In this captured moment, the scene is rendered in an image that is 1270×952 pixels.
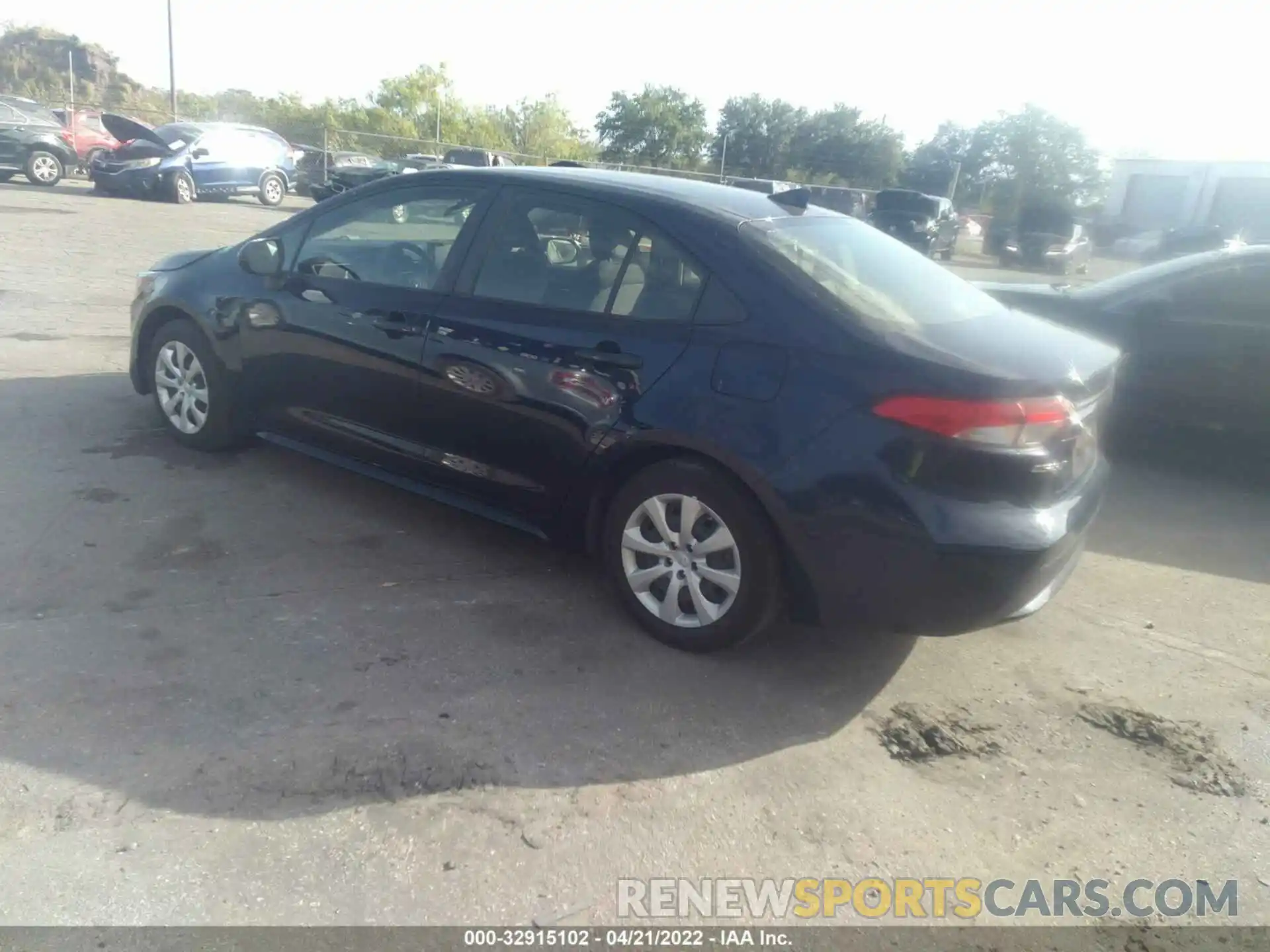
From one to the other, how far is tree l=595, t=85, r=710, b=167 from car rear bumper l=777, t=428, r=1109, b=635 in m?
52.0

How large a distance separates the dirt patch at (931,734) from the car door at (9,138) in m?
24.4

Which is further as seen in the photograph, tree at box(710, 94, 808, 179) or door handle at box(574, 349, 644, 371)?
tree at box(710, 94, 808, 179)

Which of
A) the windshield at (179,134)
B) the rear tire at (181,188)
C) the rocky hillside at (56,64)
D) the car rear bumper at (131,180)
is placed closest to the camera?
the car rear bumper at (131,180)

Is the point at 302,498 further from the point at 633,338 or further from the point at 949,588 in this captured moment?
the point at 949,588

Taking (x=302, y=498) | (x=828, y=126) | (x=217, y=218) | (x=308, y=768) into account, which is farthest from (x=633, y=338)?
(x=828, y=126)

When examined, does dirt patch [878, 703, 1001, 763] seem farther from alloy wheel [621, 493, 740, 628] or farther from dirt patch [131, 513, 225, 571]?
dirt patch [131, 513, 225, 571]

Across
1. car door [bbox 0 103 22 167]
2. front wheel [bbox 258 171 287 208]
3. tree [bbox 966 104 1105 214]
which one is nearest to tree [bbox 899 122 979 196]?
tree [bbox 966 104 1105 214]

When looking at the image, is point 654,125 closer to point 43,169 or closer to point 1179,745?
point 43,169

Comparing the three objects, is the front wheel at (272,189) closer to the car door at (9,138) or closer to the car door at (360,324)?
the car door at (9,138)

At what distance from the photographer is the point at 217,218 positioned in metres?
19.2

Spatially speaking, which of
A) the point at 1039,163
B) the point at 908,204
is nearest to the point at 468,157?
the point at 908,204

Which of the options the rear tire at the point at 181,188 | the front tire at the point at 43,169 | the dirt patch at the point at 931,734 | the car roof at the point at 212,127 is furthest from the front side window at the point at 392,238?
the front tire at the point at 43,169

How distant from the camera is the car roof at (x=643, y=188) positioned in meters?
4.00

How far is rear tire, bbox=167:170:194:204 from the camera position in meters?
21.5
